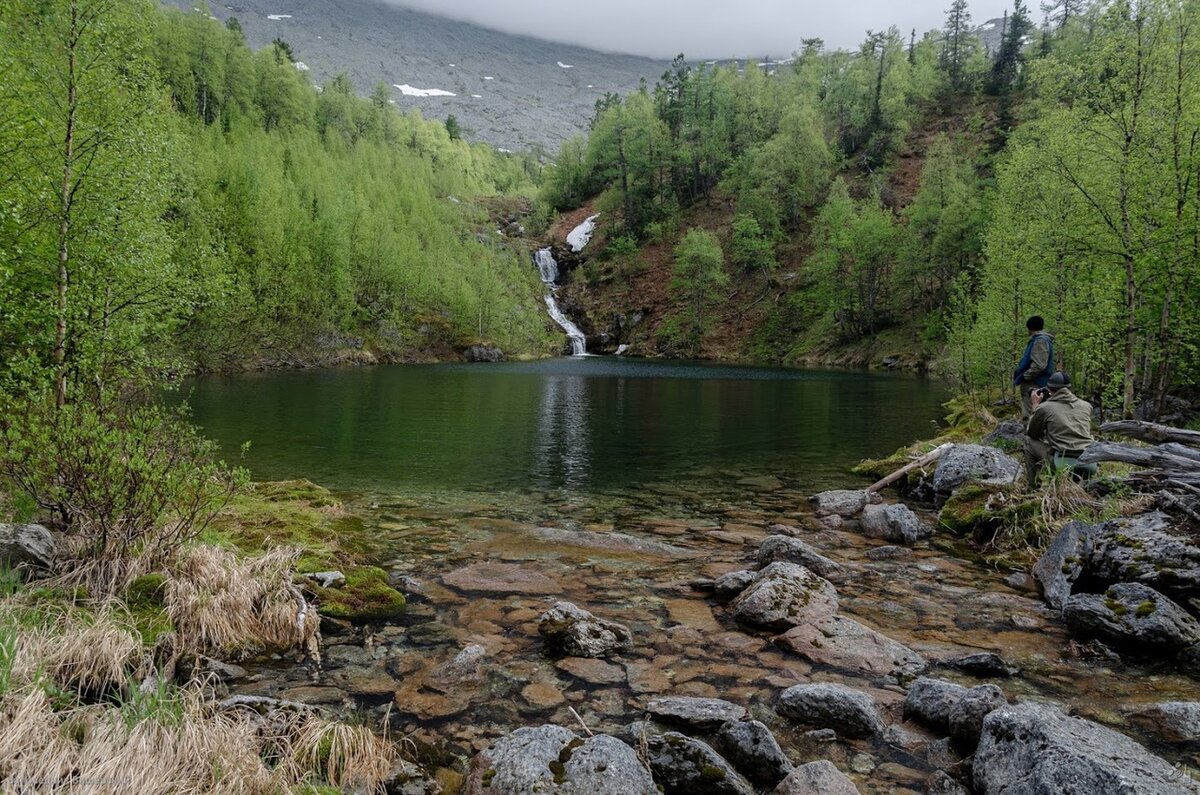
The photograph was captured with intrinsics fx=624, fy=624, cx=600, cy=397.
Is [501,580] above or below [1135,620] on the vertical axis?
below

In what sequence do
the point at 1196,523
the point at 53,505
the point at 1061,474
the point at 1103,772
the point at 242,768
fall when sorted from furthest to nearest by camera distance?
1. the point at 1061,474
2. the point at 1196,523
3. the point at 53,505
4. the point at 242,768
5. the point at 1103,772

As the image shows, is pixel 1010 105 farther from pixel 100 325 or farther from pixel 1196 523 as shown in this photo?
pixel 100 325

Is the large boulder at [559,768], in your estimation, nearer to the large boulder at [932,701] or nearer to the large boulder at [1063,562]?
the large boulder at [932,701]

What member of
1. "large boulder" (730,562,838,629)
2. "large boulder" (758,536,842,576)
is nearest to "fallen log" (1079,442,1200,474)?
"large boulder" (758,536,842,576)

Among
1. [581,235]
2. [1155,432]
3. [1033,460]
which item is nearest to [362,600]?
[1033,460]

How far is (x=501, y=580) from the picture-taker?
10.5m

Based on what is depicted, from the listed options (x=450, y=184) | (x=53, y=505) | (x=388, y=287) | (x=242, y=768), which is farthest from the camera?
(x=450, y=184)

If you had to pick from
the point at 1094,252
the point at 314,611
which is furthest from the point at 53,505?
the point at 1094,252

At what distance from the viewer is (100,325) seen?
497 inches

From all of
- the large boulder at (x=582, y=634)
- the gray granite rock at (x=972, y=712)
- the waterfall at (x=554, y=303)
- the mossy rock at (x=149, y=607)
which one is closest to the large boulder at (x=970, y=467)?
the gray granite rock at (x=972, y=712)

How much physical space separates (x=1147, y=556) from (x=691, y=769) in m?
7.56

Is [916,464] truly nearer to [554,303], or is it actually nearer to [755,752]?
[755,752]

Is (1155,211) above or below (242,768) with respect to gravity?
above

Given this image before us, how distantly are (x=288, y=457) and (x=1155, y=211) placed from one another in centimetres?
2841
